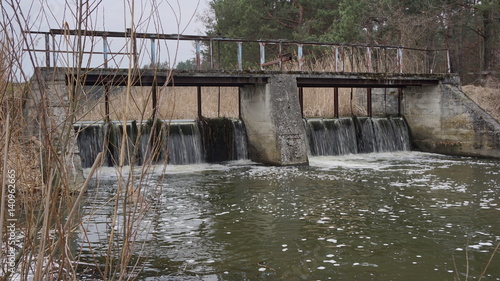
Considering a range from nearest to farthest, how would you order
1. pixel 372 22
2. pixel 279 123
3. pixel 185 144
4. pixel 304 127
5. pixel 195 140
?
pixel 279 123 → pixel 185 144 → pixel 195 140 → pixel 304 127 → pixel 372 22

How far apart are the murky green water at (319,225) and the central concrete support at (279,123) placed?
1.23 metres

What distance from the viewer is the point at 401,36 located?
84.8 ft

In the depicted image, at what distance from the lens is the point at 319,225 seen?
7.58m

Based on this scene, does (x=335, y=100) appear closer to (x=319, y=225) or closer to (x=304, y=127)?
(x=304, y=127)

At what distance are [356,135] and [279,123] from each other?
4266 mm

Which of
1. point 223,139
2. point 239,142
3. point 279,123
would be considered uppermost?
point 279,123

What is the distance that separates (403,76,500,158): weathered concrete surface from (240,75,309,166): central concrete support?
527 cm

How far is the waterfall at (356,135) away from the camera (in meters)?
17.0

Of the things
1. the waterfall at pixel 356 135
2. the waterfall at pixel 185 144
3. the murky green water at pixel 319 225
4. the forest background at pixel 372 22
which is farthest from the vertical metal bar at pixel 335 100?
the forest background at pixel 372 22

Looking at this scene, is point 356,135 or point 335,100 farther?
point 335,100

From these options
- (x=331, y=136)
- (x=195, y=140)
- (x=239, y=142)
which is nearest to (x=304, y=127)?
(x=331, y=136)

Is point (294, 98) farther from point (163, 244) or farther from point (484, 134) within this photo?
point (163, 244)

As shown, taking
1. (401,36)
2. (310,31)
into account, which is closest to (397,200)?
(401,36)

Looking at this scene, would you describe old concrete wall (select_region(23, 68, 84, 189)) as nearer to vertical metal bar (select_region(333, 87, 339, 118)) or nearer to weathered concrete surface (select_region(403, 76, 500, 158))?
vertical metal bar (select_region(333, 87, 339, 118))
